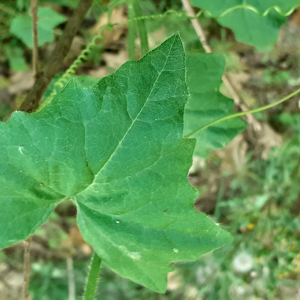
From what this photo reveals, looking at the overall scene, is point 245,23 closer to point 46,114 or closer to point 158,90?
point 158,90

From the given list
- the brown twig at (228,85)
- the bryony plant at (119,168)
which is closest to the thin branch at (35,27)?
the bryony plant at (119,168)

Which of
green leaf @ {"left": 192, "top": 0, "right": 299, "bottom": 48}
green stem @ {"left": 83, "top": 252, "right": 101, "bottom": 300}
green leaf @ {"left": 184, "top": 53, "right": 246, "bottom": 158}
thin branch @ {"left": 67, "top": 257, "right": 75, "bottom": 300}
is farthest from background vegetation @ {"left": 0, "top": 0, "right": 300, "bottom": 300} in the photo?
green stem @ {"left": 83, "top": 252, "right": 101, "bottom": 300}

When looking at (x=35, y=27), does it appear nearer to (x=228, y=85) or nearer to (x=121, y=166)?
(x=121, y=166)

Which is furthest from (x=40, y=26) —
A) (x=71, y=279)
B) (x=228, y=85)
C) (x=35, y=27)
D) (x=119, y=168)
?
(x=71, y=279)

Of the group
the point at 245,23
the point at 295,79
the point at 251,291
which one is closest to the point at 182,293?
the point at 251,291

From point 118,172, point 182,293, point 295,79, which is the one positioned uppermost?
point 118,172

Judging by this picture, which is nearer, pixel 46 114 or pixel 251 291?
pixel 46 114
